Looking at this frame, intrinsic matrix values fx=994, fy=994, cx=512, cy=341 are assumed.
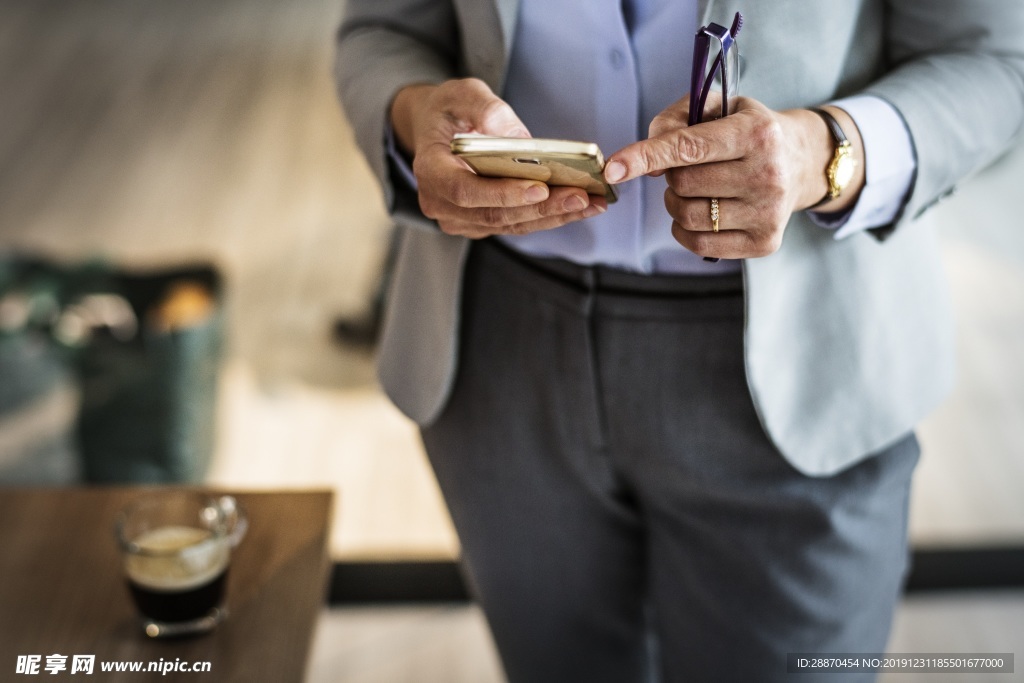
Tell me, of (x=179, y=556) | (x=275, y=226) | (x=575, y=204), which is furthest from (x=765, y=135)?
(x=275, y=226)

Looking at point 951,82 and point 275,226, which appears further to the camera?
point 275,226

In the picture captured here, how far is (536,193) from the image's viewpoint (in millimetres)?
669

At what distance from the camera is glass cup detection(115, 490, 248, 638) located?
0.81 m

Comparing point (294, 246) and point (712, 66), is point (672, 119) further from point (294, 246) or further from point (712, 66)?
point (294, 246)

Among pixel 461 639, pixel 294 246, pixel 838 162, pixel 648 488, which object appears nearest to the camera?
pixel 838 162

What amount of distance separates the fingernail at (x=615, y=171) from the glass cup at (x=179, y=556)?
0.46 meters

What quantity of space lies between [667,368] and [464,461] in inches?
10.2

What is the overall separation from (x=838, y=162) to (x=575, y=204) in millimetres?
203

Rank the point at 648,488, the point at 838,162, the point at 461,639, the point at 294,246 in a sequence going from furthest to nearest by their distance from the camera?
1. the point at 294,246
2. the point at 461,639
3. the point at 648,488
4. the point at 838,162

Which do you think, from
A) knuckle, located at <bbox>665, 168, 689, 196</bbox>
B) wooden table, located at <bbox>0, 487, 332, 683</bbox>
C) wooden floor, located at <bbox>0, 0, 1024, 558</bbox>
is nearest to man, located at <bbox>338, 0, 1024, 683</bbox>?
knuckle, located at <bbox>665, 168, 689, 196</bbox>

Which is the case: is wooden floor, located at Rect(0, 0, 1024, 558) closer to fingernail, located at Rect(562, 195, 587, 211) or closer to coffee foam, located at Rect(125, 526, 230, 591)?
coffee foam, located at Rect(125, 526, 230, 591)

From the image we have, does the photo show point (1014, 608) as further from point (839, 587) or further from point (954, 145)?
point (954, 145)

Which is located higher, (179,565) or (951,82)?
(951,82)

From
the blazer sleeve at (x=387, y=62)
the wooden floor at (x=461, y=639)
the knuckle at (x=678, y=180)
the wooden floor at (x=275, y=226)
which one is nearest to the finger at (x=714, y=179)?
the knuckle at (x=678, y=180)
